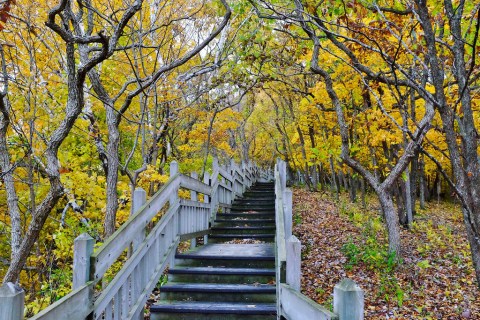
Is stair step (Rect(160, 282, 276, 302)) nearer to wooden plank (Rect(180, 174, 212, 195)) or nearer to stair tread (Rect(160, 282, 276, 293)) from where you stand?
stair tread (Rect(160, 282, 276, 293))

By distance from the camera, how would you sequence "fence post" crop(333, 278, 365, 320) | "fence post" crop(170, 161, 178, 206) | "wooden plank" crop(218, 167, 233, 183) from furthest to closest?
"wooden plank" crop(218, 167, 233, 183)
"fence post" crop(170, 161, 178, 206)
"fence post" crop(333, 278, 365, 320)

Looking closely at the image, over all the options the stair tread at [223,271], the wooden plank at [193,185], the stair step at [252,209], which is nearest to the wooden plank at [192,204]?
the wooden plank at [193,185]

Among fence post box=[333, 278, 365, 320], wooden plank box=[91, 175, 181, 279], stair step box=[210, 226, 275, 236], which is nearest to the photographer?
fence post box=[333, 278, 365, 320]

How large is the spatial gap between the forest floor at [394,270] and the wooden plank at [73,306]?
411 centimetres

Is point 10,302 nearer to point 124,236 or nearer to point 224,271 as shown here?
point 124,236

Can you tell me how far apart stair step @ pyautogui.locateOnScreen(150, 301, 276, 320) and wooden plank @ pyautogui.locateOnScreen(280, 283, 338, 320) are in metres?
1.64

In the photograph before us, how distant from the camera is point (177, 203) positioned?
20.7 feet

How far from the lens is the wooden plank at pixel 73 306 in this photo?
250cm

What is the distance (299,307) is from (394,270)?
551 cm

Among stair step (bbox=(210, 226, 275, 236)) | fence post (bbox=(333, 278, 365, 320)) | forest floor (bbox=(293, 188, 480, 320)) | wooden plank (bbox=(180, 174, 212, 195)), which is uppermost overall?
wooden plank (bbox=(180, 174, 212, 195))

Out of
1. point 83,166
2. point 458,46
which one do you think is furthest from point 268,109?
point 458,46

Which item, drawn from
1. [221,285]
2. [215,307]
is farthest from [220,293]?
[215,307]

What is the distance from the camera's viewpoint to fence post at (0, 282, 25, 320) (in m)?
2.06

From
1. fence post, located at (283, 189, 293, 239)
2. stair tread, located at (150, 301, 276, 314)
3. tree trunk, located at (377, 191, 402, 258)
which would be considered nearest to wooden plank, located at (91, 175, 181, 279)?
stair tread, located at (150, 301, 276, 314)
